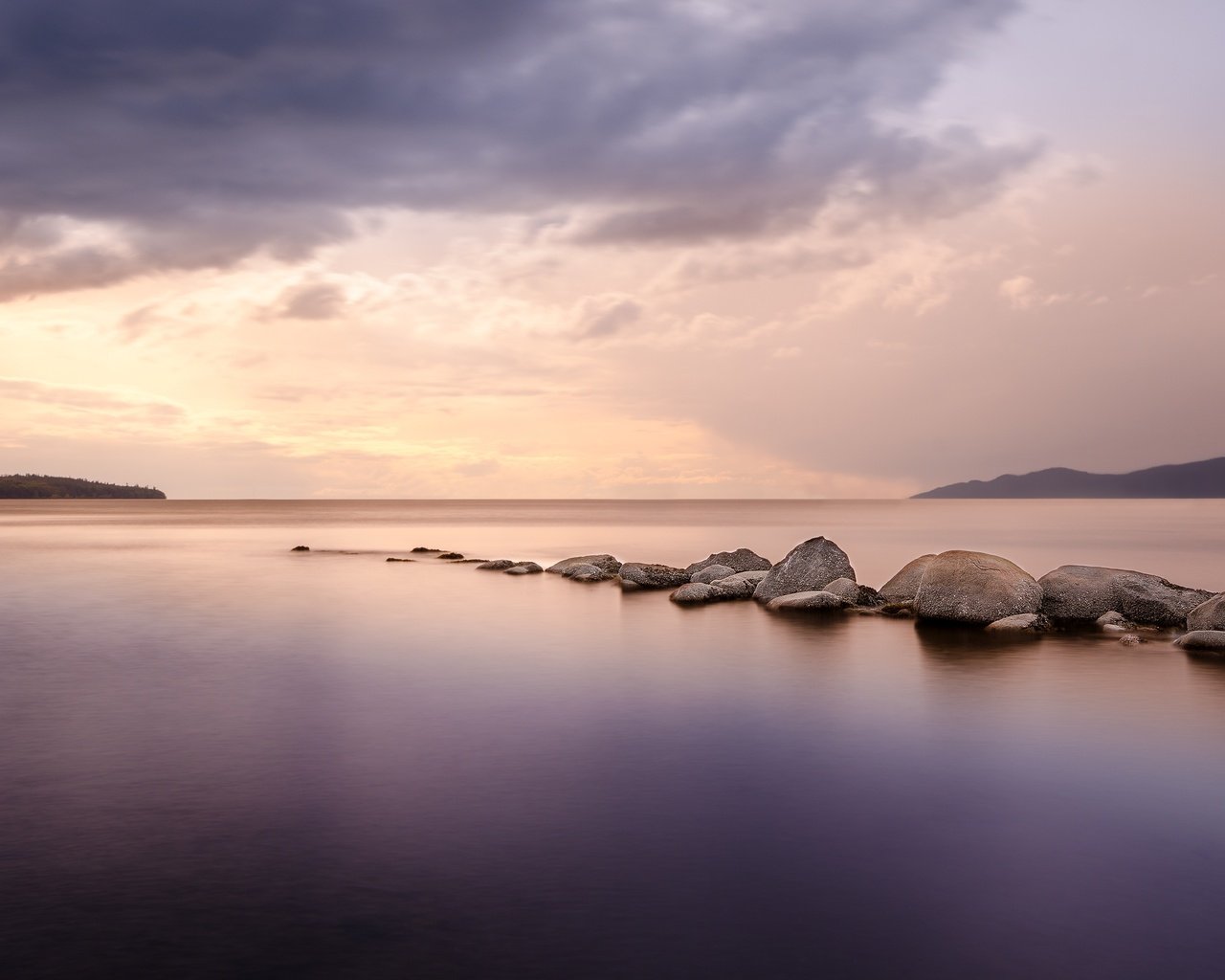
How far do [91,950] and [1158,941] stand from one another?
8.79 m

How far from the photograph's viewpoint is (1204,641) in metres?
21.5

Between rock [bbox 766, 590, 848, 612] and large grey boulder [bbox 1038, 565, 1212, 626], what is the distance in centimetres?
608

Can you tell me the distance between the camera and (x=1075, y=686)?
18.2 m

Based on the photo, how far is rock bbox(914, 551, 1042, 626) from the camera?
83.7ft

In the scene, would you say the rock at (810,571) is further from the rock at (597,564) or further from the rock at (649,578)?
the rock at (597,564)

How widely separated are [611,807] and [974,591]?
1801 cm

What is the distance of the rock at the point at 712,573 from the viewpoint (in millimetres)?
35469

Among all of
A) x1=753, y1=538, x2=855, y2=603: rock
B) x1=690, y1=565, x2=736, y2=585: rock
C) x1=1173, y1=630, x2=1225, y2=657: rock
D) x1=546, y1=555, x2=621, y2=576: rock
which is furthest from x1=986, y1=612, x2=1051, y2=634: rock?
x1=546, y1=555, x2=621, y2=576: rock

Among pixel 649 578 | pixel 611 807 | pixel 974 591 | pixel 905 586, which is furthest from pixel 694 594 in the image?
pixel 611 807

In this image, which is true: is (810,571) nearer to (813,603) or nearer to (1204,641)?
(813,603)

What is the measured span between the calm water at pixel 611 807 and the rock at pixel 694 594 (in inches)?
294

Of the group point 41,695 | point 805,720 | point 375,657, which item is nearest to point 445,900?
point 805,720

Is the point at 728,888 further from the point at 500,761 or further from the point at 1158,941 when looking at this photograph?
the point at 500,761

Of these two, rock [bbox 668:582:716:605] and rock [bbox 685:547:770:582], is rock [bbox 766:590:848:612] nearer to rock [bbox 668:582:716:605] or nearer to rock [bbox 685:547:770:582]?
rock [bbox 668:582:716:605]
